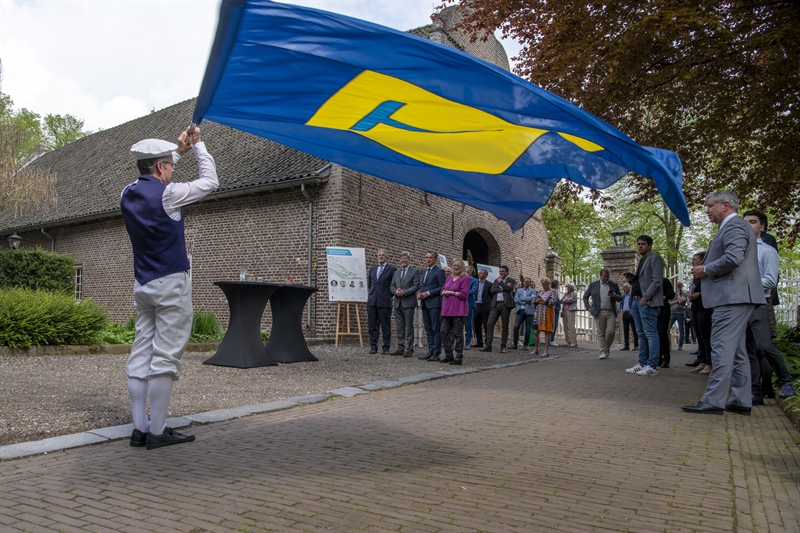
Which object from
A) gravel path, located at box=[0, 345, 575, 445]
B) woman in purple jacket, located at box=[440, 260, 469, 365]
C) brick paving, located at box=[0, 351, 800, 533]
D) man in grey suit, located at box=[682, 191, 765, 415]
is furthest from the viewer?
woman in purple jacket, located at box=[440, 260, 469, 365]

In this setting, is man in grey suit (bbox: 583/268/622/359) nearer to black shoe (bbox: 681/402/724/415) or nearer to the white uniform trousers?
black shoe (bbox: 681/402/724/415)

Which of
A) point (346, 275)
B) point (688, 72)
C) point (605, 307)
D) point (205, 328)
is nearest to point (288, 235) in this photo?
point (346, 275)

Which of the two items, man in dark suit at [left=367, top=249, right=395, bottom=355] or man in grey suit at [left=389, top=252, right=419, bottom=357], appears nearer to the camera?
man in grey suit at [left=389, top=252, right=419, bottom=357]

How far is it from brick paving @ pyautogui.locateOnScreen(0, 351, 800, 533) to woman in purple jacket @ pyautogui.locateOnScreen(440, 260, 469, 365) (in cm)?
477

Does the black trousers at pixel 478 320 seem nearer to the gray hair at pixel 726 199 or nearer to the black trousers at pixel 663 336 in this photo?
the black trousers at pixel 663 336

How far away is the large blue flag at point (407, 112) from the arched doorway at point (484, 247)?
1653cm

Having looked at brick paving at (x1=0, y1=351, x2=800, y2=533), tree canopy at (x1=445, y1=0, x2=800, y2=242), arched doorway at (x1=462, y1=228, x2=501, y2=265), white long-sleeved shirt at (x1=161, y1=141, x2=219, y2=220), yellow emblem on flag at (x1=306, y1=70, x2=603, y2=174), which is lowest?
brick paving at (x1=0, y1=351, x2=800, y2=533)

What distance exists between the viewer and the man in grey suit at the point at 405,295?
10938 mm

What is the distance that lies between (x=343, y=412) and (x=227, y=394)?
1576 mm

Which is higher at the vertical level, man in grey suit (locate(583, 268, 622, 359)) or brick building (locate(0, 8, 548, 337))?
brick building (locate(0, 8, 548, 337))

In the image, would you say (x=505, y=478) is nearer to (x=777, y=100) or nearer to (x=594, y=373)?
(x=594, y=373)

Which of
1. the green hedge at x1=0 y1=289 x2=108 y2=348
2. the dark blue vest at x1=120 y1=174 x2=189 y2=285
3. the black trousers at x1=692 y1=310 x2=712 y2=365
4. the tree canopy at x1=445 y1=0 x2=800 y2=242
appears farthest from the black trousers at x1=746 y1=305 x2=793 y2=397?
the green hedge at x1=0 y1=289 x2=108 y2=348

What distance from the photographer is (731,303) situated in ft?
18.2

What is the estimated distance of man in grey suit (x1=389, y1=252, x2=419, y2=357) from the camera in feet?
35.9
